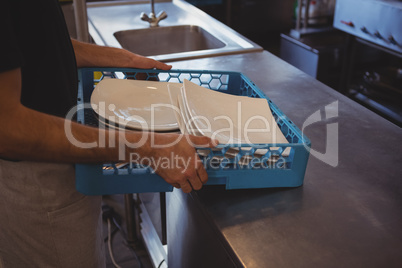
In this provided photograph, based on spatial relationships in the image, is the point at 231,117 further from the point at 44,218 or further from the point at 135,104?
the point at 44,218

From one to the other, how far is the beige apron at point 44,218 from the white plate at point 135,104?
194 millimetres

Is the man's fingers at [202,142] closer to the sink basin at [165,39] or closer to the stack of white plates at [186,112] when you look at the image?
the stack of white plates at [186,112]

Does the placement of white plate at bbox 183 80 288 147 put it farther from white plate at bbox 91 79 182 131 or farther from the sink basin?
the sink basin

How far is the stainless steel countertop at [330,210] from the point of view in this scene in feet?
2.54

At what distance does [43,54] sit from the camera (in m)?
0.94

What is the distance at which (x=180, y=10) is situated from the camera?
2660 mm

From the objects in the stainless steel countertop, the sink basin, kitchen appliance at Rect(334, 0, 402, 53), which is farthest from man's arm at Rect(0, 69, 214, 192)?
kitchen appliance at Rect(334, 0, 402, 53)

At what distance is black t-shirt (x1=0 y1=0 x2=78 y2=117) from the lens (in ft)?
2.84

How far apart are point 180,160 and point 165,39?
1680mm

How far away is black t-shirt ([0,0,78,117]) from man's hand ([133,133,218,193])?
0.31 m

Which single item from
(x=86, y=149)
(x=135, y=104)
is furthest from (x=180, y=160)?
(x=135, y=104)

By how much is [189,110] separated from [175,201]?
1.40 feet

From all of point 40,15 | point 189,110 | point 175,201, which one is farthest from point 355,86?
point 40,15

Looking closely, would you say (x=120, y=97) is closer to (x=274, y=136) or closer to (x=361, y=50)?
(x=274, y=136)
